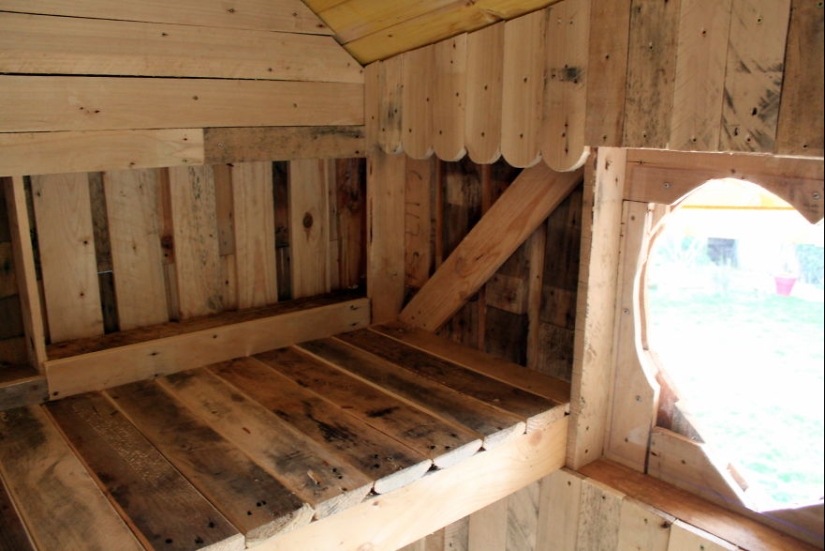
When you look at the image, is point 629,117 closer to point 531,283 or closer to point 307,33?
point 531,283

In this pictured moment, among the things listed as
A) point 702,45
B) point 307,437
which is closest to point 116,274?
point 307,437

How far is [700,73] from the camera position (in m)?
1.62

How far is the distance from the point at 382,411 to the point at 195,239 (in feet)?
3.27

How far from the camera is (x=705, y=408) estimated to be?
18.5 feet

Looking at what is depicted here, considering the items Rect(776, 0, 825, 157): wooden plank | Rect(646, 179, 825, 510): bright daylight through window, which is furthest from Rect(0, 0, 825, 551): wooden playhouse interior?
Rect(646, 179, 825, 510): bright daylight through window

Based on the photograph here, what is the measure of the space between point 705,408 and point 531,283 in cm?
386

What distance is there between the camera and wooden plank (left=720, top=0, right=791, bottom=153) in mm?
1474

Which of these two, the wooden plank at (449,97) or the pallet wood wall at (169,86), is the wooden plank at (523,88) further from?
the pallet wood wall at (169,86)

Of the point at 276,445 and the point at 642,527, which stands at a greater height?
the point at 276,445

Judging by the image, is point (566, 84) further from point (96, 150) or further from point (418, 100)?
point (96, 150)

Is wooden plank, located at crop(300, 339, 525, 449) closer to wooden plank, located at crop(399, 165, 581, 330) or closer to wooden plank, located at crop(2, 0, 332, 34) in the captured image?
wooden plank, located at crop(399, 165, 581, 330)

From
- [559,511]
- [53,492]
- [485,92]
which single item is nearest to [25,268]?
[53,492]

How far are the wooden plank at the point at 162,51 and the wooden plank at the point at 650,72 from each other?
114 centimetres

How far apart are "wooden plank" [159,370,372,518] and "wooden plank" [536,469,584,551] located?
808 mm
